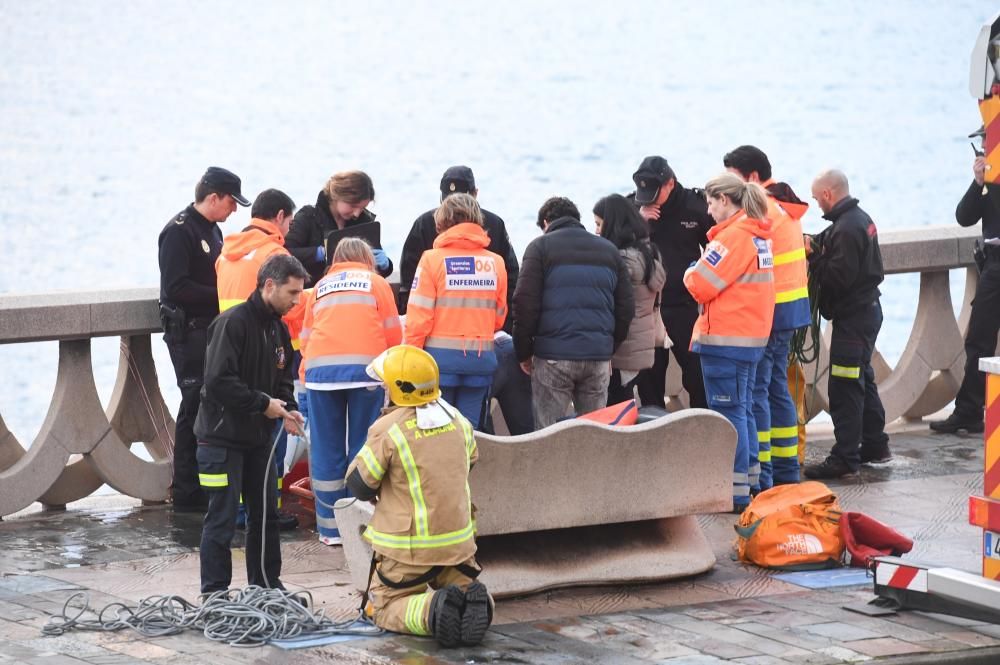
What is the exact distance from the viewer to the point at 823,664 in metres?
7.36

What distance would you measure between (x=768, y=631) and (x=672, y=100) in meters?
53.7

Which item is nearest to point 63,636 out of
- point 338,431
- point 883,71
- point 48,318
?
point 338,431

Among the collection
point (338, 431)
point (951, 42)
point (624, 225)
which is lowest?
point (338, 431)

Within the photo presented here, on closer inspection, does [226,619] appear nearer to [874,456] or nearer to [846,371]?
[846,371]

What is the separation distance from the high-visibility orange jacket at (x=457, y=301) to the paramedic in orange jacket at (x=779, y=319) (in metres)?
1.72

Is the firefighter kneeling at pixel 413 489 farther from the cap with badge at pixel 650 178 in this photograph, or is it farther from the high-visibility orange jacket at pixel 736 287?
the cap with badge at pixel 650 178

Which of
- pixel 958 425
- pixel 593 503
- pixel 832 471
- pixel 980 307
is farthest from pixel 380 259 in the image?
pixel 958 425

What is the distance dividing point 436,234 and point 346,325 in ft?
4.36

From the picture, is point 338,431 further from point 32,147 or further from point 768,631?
point 32,147

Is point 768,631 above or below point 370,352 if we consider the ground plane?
below

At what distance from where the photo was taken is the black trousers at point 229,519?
8.34m

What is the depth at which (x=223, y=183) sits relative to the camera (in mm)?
10180

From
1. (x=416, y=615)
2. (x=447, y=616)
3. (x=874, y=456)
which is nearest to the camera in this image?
(x=447, y=616)

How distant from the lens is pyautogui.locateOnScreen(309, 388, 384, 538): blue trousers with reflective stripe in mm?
9438
